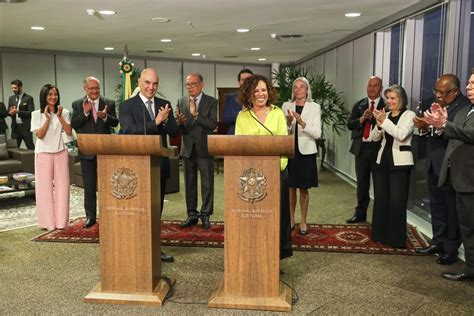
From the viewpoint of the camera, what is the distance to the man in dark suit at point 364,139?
5.04 metres

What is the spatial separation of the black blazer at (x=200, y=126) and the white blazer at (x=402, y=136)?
1.68 m

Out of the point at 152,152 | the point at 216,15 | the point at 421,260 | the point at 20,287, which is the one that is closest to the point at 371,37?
the point at 216,15

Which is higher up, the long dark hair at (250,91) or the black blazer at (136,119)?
the long dark hair at (250,91)

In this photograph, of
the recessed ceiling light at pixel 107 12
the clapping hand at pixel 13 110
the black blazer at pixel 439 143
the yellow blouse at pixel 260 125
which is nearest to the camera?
the yellow blouse at pixel 260 125

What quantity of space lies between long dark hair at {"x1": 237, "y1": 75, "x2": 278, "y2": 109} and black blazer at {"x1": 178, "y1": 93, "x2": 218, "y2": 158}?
150 centimetres

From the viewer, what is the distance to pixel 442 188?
3850mm

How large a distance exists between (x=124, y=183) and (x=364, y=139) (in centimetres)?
297

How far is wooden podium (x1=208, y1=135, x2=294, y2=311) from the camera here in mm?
2883

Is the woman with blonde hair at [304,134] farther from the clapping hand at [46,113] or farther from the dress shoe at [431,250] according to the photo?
the clapping hand at [46,113]

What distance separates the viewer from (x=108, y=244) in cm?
315

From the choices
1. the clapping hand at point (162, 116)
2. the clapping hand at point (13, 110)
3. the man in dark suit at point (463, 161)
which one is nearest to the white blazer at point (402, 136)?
the man in dark suit at point (463, 161)

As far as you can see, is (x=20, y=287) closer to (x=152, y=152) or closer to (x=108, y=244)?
(x=108, y=244)

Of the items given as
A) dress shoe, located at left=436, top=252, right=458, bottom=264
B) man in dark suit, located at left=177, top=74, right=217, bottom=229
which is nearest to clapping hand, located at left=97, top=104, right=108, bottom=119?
man in dark suit, located at left=177, top=74, right=217, bottom=229

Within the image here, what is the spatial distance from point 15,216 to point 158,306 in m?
3.25
